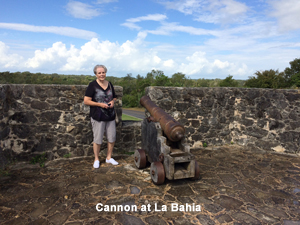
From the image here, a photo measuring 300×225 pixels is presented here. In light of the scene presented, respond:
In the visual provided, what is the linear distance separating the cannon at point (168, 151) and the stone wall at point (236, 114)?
183 centimetres

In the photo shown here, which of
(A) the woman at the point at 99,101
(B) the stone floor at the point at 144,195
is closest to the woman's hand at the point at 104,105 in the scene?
(A) the woman at the point at 99,101

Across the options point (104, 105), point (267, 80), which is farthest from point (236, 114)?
point (267, 80)

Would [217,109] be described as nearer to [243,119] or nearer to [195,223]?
[243,119]

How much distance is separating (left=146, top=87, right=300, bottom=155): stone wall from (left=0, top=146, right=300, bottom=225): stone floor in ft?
4.27

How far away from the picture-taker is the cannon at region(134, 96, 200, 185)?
3.66 metres

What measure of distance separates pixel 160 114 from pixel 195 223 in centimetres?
200

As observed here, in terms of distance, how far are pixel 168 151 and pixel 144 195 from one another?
0.82 metres

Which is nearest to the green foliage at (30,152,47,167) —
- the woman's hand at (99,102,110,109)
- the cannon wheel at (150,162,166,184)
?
the woman's hand at (99,102,110,109)

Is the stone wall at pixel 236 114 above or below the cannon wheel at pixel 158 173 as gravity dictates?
above

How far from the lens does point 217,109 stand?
6367 mm

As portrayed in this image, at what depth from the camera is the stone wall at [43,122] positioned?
4742 mm

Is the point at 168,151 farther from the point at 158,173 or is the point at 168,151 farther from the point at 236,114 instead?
the point at 236,114

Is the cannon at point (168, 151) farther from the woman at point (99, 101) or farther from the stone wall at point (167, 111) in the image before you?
the stone wall at point (167, 111)

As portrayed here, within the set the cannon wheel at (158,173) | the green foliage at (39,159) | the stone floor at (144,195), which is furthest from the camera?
the green foliage at (39,159)
